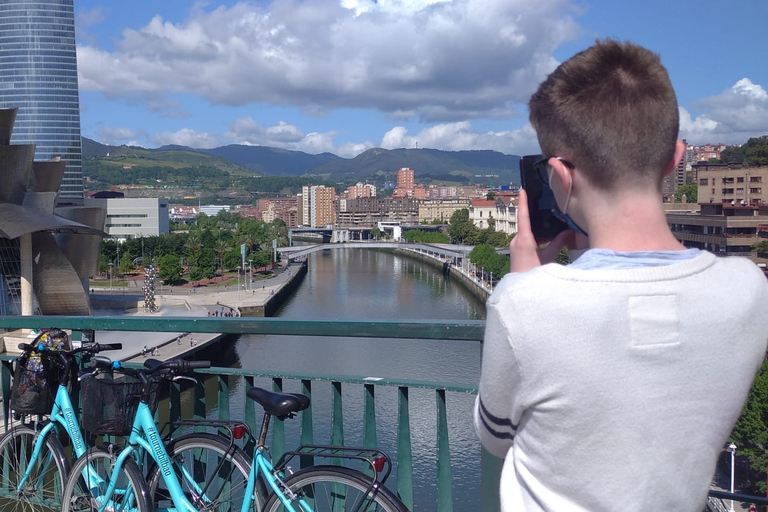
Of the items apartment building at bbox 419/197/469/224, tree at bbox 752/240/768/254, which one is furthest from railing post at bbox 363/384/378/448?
apartment building at bbox 419/197/469/224

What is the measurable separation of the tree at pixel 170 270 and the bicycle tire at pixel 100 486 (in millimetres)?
39494

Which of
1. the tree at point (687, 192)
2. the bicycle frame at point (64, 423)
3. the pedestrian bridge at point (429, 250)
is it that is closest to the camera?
the bicycle frame at point (64, 423)

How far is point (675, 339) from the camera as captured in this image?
885 millimetres

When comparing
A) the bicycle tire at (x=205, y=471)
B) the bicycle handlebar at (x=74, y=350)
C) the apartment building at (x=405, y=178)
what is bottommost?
the bicycle tire at (x=205, y=471)

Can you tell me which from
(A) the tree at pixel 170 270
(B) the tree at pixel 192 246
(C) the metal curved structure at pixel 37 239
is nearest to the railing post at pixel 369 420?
(C) the metal curved structure at pixel 37 239

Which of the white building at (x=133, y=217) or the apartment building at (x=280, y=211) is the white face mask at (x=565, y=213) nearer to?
the white building at (x=133, y=217)

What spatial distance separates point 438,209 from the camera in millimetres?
104250

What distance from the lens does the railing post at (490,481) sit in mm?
1747

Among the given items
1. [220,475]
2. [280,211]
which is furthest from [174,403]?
[280,211]

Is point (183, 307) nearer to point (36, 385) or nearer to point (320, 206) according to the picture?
point (36, 385)

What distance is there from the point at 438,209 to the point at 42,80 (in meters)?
57.9

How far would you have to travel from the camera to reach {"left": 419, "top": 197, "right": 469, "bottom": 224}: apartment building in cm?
10131

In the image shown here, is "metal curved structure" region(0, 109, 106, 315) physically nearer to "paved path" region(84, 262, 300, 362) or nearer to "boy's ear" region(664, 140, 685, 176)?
"paved path" region(84, 262, 300, 362)

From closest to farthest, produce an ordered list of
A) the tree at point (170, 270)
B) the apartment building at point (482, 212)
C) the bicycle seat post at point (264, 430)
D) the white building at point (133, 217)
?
the bicycle seat post at point (264, 430), the tree at point (170, 270), the white building at point (133, 217), the apartment building at point (482, 212)
